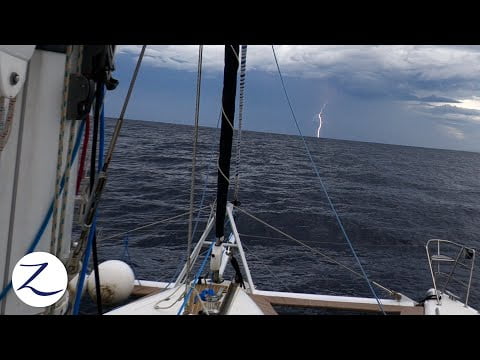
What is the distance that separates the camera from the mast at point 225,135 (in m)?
4.19

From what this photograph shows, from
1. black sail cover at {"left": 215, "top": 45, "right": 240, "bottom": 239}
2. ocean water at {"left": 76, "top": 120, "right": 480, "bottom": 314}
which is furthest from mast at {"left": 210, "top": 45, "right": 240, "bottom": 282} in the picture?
ocean water at {"left": 76, "top": 120, "right": 480, "bottom": 314}

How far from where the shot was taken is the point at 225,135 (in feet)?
→ 14.5

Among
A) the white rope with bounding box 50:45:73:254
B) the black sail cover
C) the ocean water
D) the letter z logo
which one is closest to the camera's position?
the letter z logo

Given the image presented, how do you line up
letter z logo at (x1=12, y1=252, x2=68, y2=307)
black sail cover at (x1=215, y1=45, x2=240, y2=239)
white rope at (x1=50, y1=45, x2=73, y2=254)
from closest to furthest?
letter z logo at (x1=12, y1=252, x2=68, y2=307), white rope at (x1=50, y1=45, x2=73, y2=254), black sail cover at (x1=215, y1=45, x2=240, y2=239)

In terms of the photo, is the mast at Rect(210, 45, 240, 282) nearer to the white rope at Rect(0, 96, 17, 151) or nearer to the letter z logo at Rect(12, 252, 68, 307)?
the white rope at Rect(0, 96, 17, 151)

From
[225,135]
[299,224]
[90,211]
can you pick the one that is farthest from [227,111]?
[299,224]

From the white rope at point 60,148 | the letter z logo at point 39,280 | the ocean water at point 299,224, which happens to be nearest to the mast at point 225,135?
the ocean water at point 299,224

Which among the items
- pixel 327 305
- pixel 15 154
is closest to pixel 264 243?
pixel 327 305

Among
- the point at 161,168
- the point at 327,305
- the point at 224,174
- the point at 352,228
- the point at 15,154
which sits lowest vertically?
the point at 327,305

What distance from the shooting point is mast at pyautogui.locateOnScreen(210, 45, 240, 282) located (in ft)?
13.7
